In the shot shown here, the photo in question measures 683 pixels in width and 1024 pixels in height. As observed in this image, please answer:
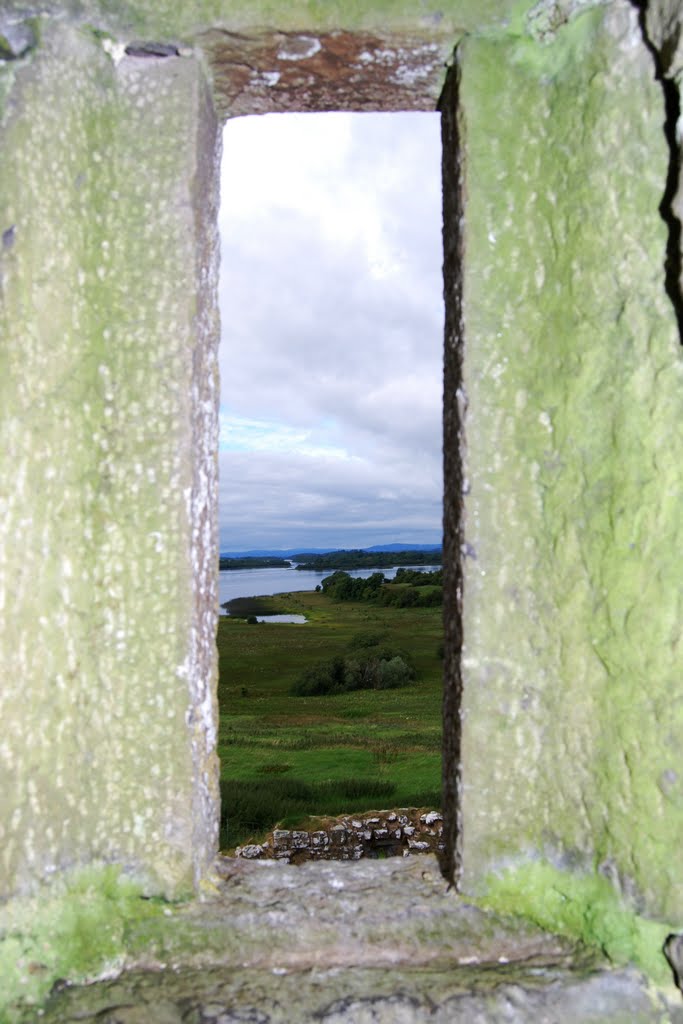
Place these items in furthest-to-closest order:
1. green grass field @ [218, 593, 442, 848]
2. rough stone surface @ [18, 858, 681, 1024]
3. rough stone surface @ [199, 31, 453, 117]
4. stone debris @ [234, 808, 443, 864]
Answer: green grass field @ [218, 593, 442, 848] → stone debris @ [234, 808, 443, 864] → rough stone surface @ [199, 31, 453, 117] → rough stone surface @ [18, 858, 681, 1024]

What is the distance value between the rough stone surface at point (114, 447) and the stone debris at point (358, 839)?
12.9 ft

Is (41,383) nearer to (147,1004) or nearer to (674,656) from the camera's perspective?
(147,1004)

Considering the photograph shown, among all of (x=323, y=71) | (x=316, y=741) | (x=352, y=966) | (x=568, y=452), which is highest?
(x=323, y=71)

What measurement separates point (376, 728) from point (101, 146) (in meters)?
12.9

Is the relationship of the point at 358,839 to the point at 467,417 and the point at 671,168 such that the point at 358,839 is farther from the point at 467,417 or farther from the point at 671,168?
the point at 671,168

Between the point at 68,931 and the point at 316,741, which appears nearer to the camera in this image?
the point at 68,931

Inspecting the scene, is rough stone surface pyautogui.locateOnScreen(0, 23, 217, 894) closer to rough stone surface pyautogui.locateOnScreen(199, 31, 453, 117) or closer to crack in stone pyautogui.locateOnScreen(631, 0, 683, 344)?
rough stone surface pyautogui.locateOnScreen(199, 31, 453, 117)

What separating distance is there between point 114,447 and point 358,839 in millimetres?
5006

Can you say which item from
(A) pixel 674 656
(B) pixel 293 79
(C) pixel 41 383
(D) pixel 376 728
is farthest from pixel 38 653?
(D) pixel 376 728

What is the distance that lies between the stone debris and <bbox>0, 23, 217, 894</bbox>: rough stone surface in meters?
3.94

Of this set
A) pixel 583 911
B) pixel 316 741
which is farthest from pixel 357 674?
pixel 583 911

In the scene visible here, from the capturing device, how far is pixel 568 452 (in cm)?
204

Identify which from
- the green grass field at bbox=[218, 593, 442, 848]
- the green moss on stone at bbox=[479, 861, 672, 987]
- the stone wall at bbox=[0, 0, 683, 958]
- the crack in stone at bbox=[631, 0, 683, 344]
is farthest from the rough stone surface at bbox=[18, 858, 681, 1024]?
the green grass field at bbox=[218, 593, 442, 848]

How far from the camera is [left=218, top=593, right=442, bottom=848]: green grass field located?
24.6 feet
